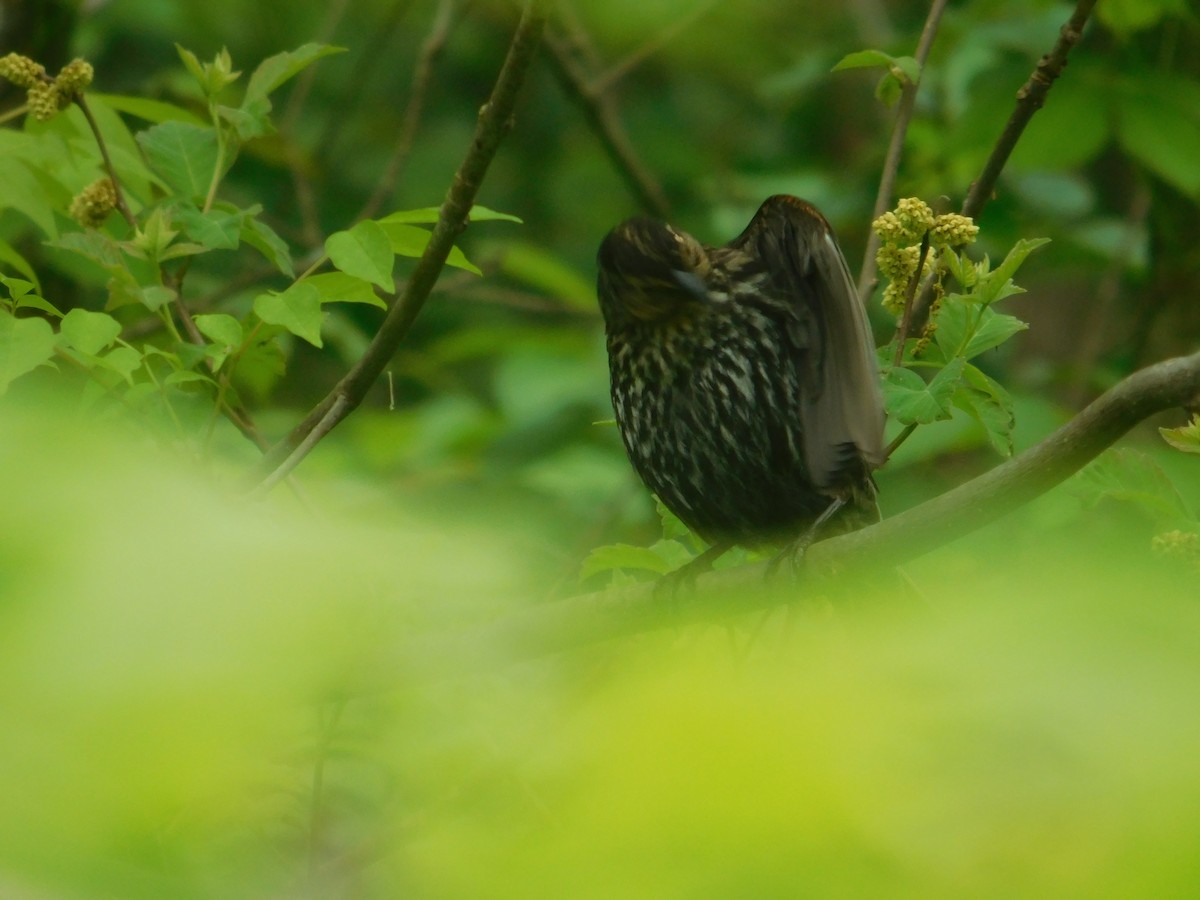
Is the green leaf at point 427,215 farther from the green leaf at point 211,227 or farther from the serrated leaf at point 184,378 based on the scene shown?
the serrated leaf at point 184,378

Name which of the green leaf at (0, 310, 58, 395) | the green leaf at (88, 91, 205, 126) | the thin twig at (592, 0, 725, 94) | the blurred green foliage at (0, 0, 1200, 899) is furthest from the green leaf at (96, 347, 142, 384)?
the thin twig at (592, 0, 725, 94)

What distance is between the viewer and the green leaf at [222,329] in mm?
2162

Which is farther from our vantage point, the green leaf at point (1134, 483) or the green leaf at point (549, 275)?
the green leaf at point (549, 275)

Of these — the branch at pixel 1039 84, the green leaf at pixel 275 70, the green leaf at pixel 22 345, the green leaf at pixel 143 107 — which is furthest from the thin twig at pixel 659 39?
the green leaf at pixel 22 345

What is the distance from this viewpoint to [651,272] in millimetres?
3027

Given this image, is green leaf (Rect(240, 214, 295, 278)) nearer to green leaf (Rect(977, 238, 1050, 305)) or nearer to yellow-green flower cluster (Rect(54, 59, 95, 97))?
yellow-green flower cluster (Rect(54, 59, 95, 97))

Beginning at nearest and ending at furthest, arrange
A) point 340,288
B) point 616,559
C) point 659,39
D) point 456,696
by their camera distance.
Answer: point 456,696 < point 340,288 < point 616,559 < point 659,39

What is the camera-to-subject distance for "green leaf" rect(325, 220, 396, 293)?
2.09 meters

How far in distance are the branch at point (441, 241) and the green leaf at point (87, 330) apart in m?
0.34

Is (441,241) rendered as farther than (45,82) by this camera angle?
No

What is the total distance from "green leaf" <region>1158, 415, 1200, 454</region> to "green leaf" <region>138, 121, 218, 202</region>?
1473mm

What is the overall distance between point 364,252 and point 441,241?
0.45 feet

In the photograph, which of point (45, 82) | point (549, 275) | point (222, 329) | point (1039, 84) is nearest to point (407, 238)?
point (222, 329)

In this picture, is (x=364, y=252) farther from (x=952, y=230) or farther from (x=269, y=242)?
(x=952, y=230)
